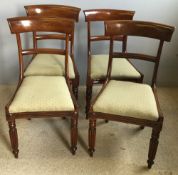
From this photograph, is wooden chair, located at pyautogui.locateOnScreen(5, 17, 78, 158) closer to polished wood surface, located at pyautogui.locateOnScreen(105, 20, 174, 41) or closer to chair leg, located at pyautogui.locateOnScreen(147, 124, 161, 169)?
polished wood surface, located at pyautogui.locateOnScreen(105, 20, 174, 41)

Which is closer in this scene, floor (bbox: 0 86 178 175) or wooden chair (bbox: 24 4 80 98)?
floor (bbox: 0 86 178 175)

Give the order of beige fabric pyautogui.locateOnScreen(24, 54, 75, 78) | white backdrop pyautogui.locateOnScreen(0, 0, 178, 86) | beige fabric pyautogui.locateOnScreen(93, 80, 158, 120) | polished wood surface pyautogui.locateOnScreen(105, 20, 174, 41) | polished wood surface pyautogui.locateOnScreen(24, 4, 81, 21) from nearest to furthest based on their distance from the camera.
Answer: beige fabric pyautogui.locateOnScreen(93, 80, 158, 120)
polished wood surface pyautogui.locateOnScreen(105, 20, 174, 41)
beige fabric pyautogui.locateOnScreen(24, 54, 75, 78)
polished wood surface pyautogui.locateOnScreen(24, 4, 81, 21)
white backdrop pyautogui.locateOnScreen(0, 0, 178, 86)

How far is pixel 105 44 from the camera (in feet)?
7.85

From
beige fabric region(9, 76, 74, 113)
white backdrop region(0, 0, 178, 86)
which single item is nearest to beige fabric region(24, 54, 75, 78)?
beige fabric region(9, 76, 74, 113)

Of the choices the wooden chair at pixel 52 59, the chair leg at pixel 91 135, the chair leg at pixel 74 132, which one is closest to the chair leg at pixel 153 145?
the chair leg at pixel 91 135

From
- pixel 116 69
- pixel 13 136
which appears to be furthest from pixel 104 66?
pixel 13 136

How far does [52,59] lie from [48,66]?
11 cm

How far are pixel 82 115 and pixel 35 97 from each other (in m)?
0.67

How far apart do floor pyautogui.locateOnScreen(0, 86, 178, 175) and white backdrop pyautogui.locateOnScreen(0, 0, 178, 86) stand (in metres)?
0.50

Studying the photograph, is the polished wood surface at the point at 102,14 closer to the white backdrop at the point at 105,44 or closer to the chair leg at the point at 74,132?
A: the white backdrop at the point at 105,44

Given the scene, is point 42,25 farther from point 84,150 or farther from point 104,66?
point 84,150

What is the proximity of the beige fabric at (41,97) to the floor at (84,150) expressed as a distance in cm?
37

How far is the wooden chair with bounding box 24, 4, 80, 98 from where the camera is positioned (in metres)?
1.88

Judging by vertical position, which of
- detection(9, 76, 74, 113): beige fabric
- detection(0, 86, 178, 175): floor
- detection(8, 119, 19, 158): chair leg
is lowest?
detection(0, 86, 178, 175): floor
